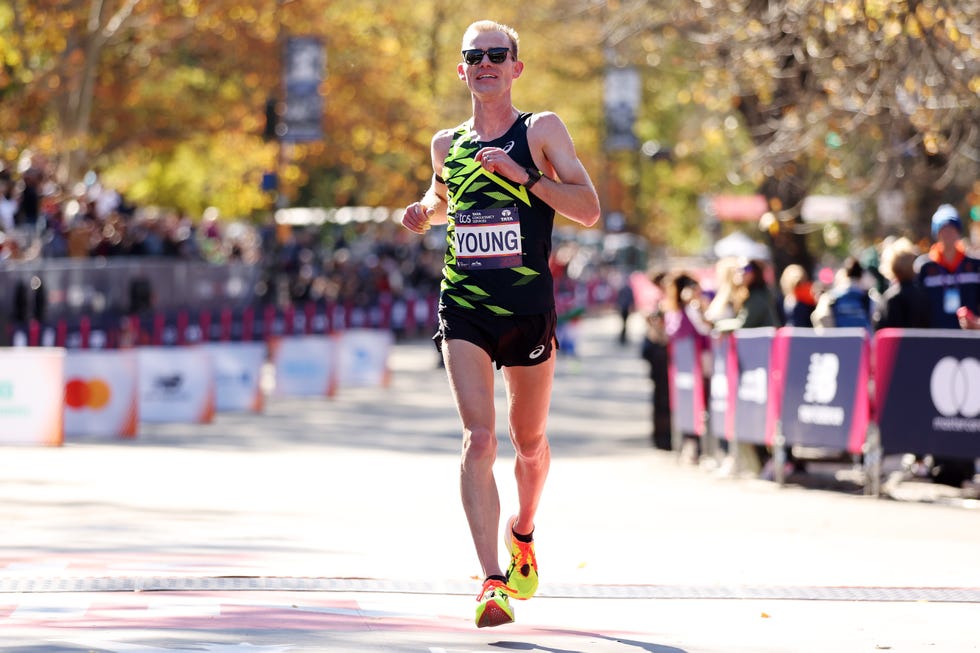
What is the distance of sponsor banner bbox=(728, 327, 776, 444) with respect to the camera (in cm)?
1571

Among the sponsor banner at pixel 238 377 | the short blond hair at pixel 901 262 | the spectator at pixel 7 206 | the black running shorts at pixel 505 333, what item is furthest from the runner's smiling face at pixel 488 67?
the spectator at pixel 7 206

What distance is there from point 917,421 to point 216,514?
15.7 ft

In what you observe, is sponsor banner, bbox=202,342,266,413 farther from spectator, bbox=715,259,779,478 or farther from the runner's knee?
the runner's knee

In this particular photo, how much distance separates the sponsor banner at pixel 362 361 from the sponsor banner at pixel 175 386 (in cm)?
714

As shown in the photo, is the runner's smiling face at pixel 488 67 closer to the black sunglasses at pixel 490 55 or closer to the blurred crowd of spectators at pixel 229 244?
the black sunglasses at pixel 490 55

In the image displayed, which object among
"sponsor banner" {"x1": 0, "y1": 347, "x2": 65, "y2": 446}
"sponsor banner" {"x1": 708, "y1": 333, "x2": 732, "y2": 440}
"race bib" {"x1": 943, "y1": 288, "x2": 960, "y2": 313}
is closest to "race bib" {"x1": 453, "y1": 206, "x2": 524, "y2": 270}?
"race bib" {"x1": 943, "y1": 288, "x2": 960, "y2": 313}

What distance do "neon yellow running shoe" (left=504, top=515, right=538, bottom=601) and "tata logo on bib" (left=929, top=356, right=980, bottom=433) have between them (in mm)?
6351

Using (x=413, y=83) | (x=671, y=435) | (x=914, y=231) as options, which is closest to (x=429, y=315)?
(x=413, y=83)

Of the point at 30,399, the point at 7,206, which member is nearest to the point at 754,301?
the point at 30,399

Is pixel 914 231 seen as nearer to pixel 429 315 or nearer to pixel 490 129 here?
pixel 490 129

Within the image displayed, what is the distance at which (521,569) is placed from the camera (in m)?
7.71

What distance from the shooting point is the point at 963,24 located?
54.4 ft

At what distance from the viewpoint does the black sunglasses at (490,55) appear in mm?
7559

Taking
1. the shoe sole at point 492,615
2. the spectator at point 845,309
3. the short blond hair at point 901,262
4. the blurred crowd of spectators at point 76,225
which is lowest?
the shoe sole at point 492,615
